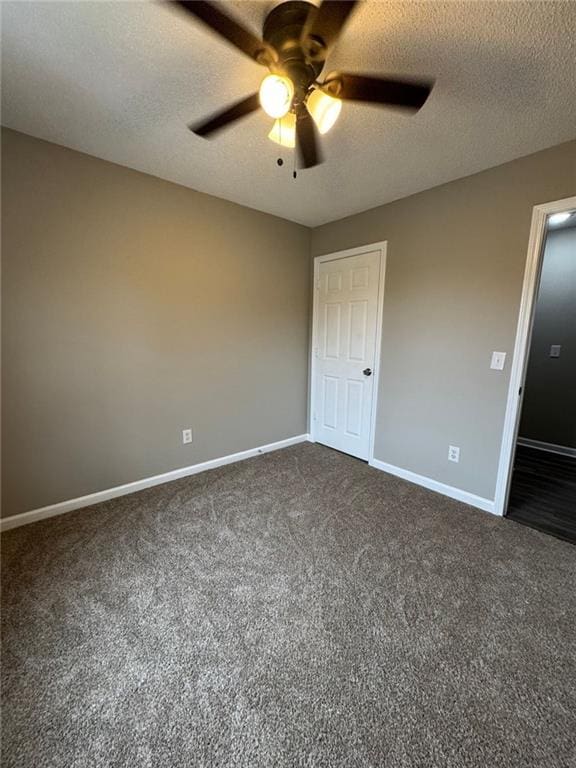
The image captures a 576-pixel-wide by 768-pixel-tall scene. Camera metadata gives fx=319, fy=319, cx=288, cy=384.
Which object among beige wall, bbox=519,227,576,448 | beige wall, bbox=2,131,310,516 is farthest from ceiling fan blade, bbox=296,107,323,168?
beige wall, bbox=519,227,576,448

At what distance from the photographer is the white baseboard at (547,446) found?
3.62 meters

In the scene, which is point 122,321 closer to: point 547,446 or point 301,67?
point 301,67

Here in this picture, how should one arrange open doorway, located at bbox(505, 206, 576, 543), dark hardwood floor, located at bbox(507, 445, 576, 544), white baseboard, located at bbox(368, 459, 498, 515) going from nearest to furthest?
dark hardwood floor, located at bbox(507, 445, 576, 544) → white baseboard, located at bbox(368, 459, 498, 515) → open doorway, located at bbox(505, 206, 576, 543)

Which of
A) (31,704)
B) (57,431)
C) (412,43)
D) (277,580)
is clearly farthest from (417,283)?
(31,704)

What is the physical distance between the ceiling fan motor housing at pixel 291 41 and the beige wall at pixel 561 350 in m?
Answer: 3.67

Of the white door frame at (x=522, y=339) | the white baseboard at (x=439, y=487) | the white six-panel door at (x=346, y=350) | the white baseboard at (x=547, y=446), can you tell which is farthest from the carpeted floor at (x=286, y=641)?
the white baseboard at (x=547, y=446)

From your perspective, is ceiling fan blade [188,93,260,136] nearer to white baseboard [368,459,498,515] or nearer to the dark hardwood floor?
white baseboard [368,459,498,515]

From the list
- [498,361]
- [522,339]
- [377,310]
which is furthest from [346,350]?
[522,339]

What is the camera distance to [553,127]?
178 centimetres

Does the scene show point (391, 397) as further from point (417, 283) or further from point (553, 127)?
point (553, 127)

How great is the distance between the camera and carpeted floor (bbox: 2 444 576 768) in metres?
1.04

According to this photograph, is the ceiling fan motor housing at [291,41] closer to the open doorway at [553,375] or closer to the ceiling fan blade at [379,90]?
the ceiling fan blade at [379,90]

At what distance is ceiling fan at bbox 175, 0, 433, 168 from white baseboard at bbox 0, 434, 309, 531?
8.14ft

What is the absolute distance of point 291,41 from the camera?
113cm
